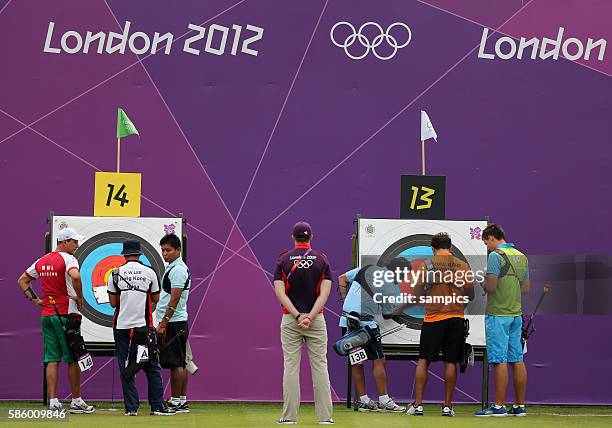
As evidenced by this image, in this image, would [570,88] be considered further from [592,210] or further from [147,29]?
[147,29]

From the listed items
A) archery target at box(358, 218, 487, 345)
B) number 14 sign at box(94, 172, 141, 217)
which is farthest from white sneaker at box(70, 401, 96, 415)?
archery target at box(358, 218, 487, 345)

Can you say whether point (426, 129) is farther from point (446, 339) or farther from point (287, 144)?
point (446, 339)

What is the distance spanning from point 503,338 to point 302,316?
2.10 m

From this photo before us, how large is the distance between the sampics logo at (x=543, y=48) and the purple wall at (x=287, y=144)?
71 mm

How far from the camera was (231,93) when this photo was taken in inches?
481

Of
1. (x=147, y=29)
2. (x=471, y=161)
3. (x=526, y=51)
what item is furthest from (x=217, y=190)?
(x=526, y=51)

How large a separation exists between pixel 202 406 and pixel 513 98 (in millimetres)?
4577

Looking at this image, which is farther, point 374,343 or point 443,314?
point 374,343

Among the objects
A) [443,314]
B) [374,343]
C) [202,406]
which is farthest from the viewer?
[202,406]

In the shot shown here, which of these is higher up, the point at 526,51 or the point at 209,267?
the point at 526,51

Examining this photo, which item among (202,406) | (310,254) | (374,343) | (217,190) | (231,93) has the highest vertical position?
(231,93)

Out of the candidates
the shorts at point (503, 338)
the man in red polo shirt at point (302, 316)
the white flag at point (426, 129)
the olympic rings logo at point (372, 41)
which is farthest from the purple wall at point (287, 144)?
the man in red polo shirt at point (302, 316)

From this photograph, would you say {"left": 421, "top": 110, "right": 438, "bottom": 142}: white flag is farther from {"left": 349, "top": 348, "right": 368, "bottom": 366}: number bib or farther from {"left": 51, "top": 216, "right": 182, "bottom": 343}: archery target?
{"left": 51, "top": 216, "right": 182, "bottom": 343}: archery target

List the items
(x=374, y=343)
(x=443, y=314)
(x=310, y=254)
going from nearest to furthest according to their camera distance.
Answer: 1. (x=310, y=254)
2. (x=443, y=314)
3. (x=374, y=343)
